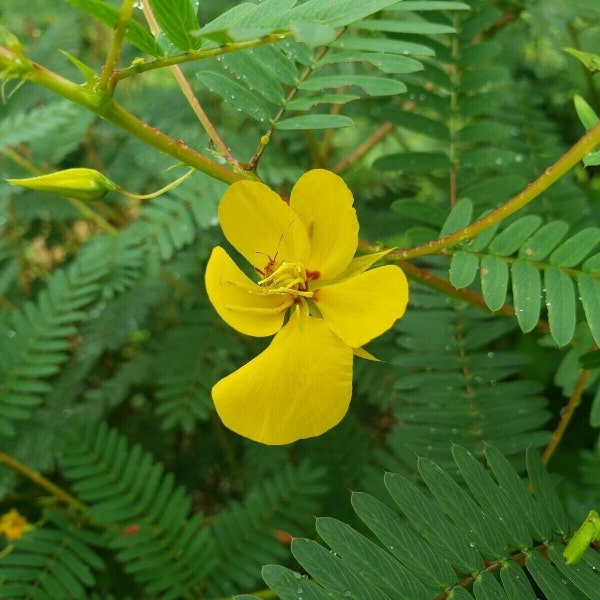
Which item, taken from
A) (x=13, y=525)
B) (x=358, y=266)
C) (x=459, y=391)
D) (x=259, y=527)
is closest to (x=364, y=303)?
(x=358, y=266)

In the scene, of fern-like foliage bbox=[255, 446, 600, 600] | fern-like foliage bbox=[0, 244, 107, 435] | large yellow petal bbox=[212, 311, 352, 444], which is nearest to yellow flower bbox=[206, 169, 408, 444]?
large yellow petal bbox=[212, 311, 352, 444]

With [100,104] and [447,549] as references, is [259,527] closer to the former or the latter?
[447,549]

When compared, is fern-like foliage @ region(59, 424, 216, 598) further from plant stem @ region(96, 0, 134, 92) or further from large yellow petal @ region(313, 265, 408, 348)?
plant stem @ region(96, 0, 134, 92)

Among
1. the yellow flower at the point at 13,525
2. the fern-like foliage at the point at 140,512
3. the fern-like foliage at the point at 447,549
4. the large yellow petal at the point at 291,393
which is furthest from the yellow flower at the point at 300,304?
the yellow flower at the point at 13,525

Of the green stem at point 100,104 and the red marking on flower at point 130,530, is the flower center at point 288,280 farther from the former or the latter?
the red marking on flower at point 130,530

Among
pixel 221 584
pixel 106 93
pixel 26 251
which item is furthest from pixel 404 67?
pixel 26 251

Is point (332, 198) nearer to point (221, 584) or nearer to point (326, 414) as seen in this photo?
point (326, 414)
